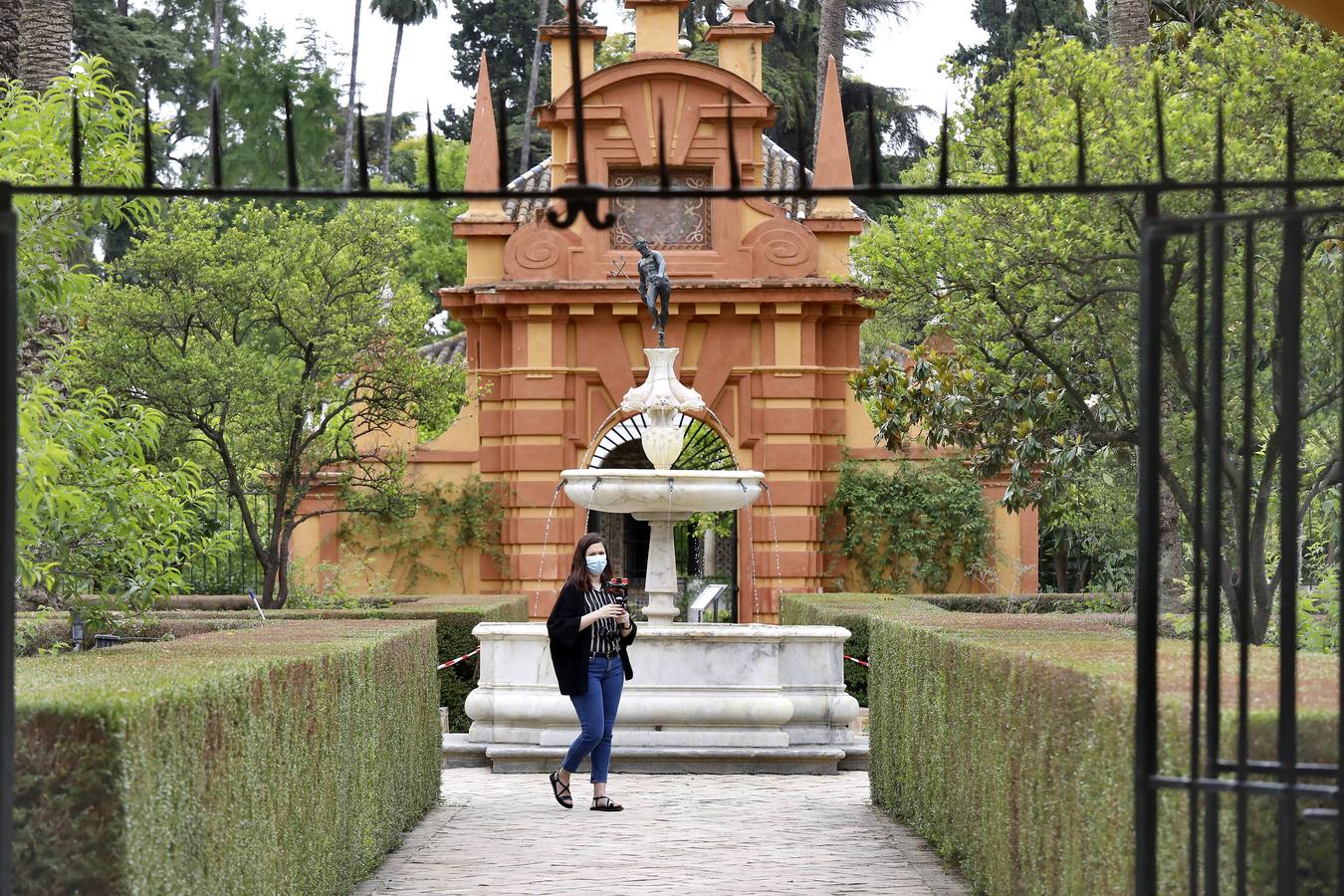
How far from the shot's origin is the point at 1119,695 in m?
5.89

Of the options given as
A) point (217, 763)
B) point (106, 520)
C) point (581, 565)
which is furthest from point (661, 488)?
point (217, 763)

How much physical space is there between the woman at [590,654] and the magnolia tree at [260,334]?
26.6 ft

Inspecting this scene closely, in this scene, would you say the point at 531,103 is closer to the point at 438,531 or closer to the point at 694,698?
the point at 438,531

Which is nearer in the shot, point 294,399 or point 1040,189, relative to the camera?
point 1040,189

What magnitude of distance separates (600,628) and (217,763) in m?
5.57

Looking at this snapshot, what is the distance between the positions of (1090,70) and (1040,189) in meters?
8.35

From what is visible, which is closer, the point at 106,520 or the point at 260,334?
the point at 106,520

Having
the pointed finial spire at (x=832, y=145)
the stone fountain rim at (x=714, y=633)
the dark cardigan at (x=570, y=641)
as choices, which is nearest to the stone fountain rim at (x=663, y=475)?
the stone fountain rim at (x=714, y=633)

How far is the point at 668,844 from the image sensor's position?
1050cm

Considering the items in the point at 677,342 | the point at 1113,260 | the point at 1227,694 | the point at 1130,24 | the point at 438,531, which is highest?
the point at 1130,24

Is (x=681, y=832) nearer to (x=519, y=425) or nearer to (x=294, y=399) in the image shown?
(x=294, y=399)

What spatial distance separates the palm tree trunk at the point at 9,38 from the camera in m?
12.7

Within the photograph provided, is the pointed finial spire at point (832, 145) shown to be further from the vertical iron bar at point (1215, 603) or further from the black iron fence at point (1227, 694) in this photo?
the vertical iron bar at point (1215, 603)

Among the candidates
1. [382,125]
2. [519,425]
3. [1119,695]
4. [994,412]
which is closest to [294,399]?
[519,425]
